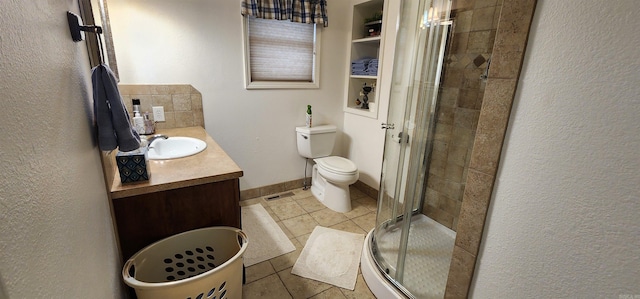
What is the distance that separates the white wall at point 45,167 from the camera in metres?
0.42

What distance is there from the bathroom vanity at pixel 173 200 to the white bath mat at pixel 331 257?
66 centimetres

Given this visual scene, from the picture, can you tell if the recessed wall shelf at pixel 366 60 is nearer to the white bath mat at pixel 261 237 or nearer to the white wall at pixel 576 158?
the white bath mat at pixel 261 237

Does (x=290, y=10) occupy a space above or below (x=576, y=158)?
above

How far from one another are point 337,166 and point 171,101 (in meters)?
1.52

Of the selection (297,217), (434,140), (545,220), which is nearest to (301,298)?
(297,217)

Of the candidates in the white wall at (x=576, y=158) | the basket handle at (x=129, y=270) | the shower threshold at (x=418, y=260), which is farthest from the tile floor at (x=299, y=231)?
the white wall at (x=576, y=158)

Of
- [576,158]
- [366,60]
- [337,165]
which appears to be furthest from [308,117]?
[576,158]

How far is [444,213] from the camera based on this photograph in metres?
2.26

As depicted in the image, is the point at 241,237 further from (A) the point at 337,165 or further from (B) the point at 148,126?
(A) the point at 337,165

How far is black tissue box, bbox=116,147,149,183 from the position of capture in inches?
46.9

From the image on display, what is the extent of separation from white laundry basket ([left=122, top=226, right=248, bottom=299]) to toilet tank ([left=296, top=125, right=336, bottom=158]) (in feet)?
4.90

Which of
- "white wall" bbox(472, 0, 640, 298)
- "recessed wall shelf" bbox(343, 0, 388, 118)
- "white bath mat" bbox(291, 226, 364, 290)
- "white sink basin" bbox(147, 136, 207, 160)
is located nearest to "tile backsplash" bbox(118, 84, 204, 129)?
"white sink basin" bbox(147, 136, 207, 160)

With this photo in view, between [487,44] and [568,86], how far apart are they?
123 centimetres

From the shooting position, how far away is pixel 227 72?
2412 millimetres
